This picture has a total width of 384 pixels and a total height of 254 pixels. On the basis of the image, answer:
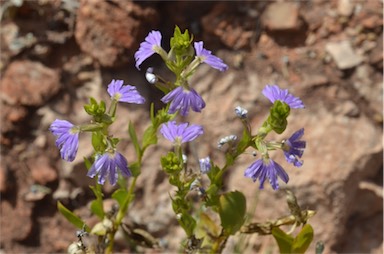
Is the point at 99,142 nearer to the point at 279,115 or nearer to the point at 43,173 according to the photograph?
the point at 279,115

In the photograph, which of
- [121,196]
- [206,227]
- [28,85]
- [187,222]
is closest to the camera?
[187,222]

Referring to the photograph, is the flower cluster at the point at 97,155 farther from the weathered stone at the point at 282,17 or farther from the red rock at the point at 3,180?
the weathered stone at the point at 282,17

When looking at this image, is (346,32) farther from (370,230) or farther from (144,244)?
(144,244)

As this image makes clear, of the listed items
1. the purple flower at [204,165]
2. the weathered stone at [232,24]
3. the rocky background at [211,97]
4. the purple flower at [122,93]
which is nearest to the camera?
the purple flower at [122,93]

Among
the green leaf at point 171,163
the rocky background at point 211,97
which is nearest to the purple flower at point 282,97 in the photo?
the green leaf at point 171,163

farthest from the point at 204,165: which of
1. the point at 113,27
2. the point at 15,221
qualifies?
the point at 15,221

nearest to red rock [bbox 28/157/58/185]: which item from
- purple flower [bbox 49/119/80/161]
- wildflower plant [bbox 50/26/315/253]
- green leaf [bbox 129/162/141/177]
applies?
wildflower plant [bbox 50/26/315/253]
